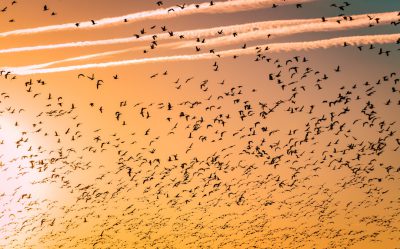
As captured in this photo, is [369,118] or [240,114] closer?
[240,114]

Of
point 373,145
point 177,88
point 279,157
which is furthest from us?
point 279,157

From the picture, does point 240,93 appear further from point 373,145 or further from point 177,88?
point 373,145

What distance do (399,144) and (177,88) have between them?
35.3ft

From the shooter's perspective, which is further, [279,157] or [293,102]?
[279,157]

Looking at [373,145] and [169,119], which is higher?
[169,119]

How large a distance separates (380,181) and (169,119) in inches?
437

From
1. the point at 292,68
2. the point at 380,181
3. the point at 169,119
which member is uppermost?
the point at 292,68

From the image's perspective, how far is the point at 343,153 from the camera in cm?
3528

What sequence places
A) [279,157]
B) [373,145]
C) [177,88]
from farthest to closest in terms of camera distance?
[279,157] < [373,145] < [177,88]

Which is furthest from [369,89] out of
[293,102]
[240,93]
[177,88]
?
[177,88]

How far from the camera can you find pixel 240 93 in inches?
1193

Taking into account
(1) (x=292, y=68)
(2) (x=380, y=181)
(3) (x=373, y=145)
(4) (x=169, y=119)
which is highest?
(1) (x=292, y=68)

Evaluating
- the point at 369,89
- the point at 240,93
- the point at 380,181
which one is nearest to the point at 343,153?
the point at 380,181

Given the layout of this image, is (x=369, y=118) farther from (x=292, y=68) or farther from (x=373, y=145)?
(x=292, y=68)
